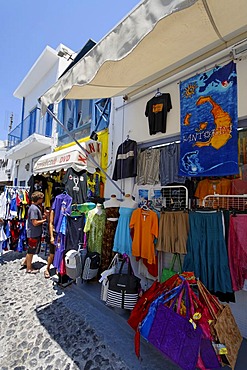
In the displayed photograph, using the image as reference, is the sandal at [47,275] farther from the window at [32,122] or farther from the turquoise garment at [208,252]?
the window at [32,122]

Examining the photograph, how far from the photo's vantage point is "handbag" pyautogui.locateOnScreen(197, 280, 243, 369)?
6.93 feet

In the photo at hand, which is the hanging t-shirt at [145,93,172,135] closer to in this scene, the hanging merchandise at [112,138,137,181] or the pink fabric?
the hanging merchandise at [112,138,137,181]

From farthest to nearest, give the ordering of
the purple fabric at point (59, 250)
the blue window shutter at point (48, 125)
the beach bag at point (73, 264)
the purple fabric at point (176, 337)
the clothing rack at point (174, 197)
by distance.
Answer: the blue window shutter at point (48, 125) < the purple fabric at point (59, 250) < the beach bag at point (73, 264) < the clothing rack at point (174, 197) < the purple fabric at point (176, 337)

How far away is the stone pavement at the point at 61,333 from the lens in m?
2.62

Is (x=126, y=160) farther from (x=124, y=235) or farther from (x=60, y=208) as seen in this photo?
(x=60, y=208)

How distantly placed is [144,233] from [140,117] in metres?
2.75

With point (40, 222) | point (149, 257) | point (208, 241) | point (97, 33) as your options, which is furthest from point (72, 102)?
point (208, 241)

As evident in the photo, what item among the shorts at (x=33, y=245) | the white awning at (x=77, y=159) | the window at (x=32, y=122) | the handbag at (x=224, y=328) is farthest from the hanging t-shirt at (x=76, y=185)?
the window at (x=32, y=122)

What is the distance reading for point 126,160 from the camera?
4.95m

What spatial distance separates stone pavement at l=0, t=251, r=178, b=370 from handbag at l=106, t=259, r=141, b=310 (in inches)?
13.7

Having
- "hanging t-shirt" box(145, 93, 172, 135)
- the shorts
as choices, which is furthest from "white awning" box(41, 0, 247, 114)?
the shorts

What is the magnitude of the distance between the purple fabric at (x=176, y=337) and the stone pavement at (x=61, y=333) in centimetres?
55

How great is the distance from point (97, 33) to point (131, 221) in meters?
6.88

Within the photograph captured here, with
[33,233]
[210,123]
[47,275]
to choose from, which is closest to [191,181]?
[210,123]
